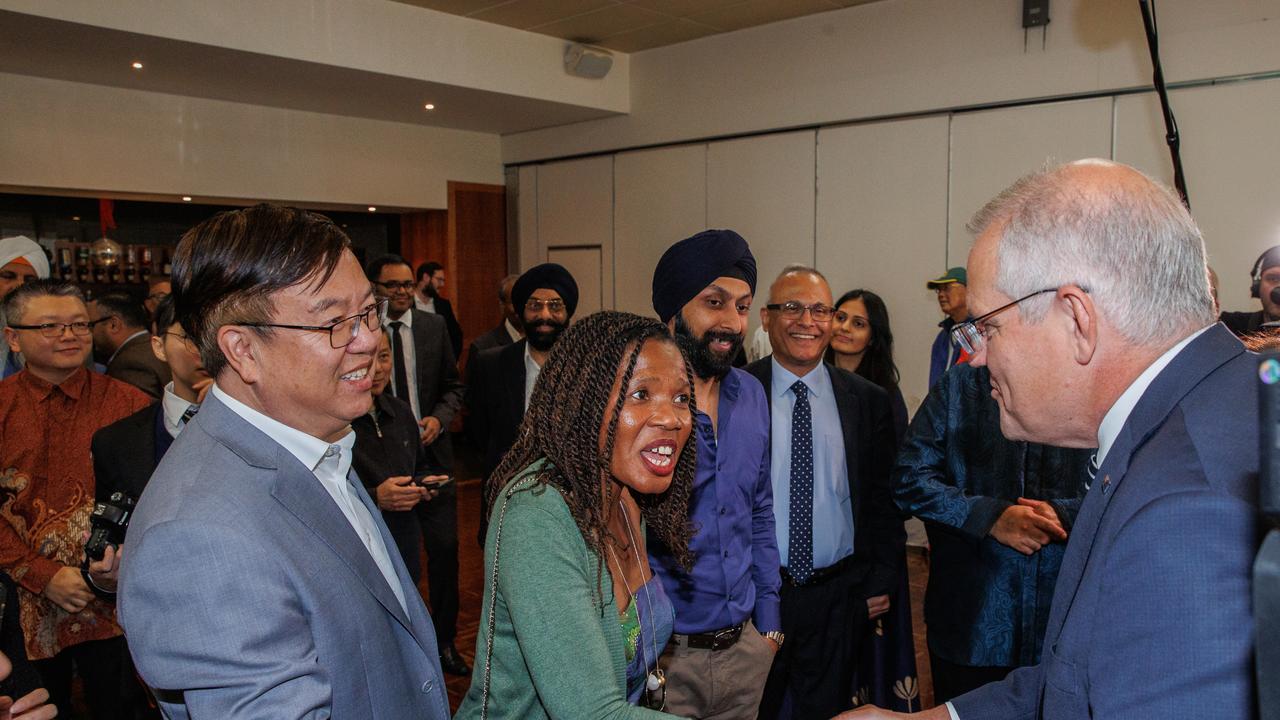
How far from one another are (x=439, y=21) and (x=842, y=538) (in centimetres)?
616

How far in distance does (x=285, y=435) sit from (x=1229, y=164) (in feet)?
20.5

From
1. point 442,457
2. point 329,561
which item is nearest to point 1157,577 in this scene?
point 329,561

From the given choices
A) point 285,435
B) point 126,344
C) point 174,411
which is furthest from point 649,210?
point 285,435

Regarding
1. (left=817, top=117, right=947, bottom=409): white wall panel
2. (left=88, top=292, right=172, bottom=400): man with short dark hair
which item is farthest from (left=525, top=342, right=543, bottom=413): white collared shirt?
(left=817, top=117, right=947, bottom=409): white wall panel

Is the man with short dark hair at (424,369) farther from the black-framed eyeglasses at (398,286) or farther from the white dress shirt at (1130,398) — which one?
the white dress shirt at (1130,398)

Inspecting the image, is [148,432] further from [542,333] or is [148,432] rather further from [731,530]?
[542,333]

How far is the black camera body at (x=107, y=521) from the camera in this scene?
6.88ft

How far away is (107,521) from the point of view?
2107 millimetres

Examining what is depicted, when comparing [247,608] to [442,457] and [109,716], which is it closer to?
[109,716]

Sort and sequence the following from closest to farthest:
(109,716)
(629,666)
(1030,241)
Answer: (1030,241), (629,666), (109,716)

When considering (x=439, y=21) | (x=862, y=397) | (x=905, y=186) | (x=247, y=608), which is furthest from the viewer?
(x=439, y=21)

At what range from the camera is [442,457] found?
483 centimetres

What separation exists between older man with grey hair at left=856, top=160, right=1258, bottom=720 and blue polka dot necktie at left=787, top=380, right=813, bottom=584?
149cm

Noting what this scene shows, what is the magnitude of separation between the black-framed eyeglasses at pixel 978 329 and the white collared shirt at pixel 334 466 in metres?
1.10
